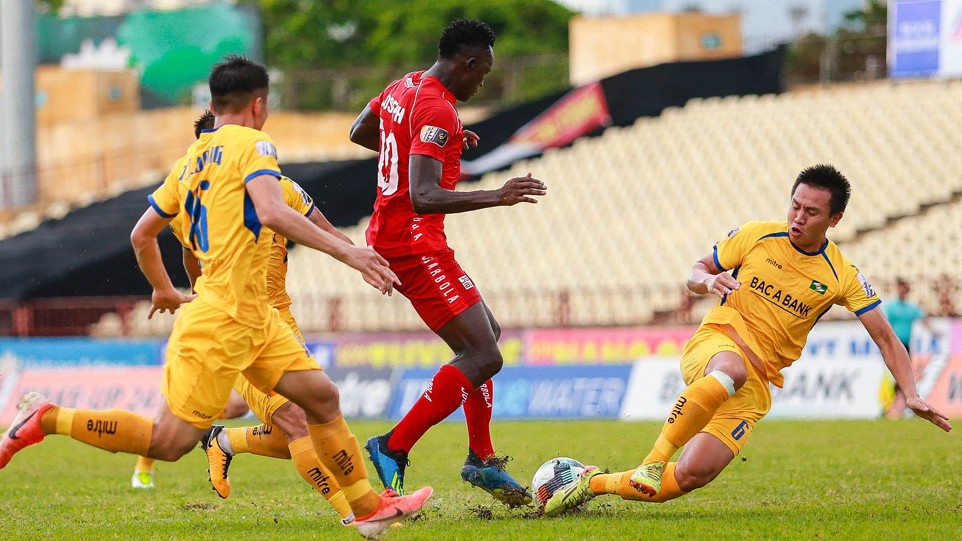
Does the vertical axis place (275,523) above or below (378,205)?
below

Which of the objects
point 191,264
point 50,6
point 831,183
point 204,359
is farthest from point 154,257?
point 50,6

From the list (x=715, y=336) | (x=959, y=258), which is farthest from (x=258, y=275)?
(x=959, y=258)

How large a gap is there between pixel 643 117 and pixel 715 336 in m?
27.0

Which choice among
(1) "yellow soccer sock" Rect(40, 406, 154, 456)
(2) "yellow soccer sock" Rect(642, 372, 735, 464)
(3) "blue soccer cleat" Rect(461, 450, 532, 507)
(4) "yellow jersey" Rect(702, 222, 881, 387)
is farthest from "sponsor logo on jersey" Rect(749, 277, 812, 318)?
(1) "yellow soccer sock" Rect(40, 406, 154, 456)

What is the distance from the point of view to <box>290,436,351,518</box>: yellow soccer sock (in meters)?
7.18

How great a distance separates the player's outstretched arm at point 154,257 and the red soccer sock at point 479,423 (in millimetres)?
1843

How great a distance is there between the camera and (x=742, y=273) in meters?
7.80

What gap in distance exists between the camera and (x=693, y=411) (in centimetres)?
725

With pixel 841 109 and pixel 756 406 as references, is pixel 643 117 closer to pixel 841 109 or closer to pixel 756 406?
pixel 841 109

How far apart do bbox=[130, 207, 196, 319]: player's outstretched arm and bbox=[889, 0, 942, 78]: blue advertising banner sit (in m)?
28.2

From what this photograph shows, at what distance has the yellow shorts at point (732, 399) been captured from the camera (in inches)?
293

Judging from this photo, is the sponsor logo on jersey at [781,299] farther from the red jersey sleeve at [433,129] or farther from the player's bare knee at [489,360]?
the red jersey sleeve at [433,129]

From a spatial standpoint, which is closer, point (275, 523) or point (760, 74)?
point (275, 523)

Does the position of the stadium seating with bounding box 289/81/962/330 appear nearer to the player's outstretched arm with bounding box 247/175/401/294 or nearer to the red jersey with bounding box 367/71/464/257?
the red jersey with bounding box 367/71/464/257
